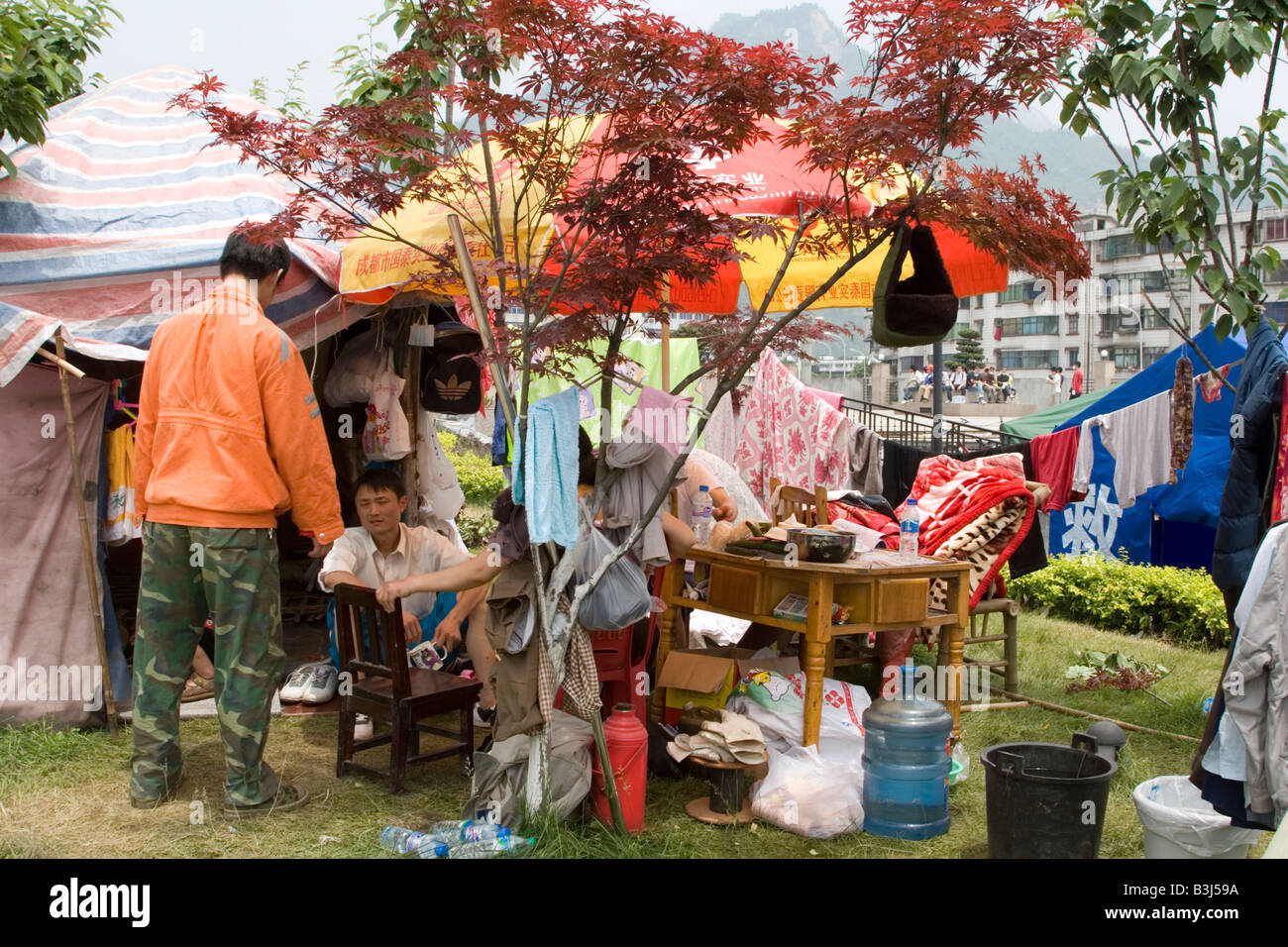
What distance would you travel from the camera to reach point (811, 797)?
475 cm

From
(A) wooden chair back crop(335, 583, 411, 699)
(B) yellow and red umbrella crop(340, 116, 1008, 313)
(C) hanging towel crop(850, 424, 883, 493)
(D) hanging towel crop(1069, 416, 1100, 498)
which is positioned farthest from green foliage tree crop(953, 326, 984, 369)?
(A) wooden chair back crop(335, 583, 411, 699)

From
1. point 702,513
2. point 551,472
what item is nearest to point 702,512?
point 702,513

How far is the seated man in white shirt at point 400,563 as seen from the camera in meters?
5.62

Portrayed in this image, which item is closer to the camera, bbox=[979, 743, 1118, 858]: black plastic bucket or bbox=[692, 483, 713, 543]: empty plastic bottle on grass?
bbox=[979, 743, 1118, 858]: black plastic bucket

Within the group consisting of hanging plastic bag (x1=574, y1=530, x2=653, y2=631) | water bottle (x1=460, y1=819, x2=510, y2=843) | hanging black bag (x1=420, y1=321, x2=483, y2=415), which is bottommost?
water bottle (x1=460, y1=819, x2=510, y2=843)

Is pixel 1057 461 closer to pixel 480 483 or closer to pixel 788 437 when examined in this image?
pixel 788 437

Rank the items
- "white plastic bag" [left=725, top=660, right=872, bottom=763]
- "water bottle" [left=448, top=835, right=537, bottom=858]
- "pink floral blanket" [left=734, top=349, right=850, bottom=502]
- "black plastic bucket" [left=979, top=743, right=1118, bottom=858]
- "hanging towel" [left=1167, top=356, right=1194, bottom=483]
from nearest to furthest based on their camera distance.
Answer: "black plastic bucket" [left=979, top=743, right=1118, bottom=858]
"water bottle" [left=448, top=835, right=537, bottom=858]
"white plastic bag" [left=725, top=660, right=872, bottom=763]
"hanging towel" [left=1167, top=356, right=1194, bottom=483]
"pink floral blanket" [left=734, top=349, right=850, bottom=502]

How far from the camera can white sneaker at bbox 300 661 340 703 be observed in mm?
6457

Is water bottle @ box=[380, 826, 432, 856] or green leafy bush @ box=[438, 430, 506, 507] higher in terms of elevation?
green leafy bush @ box=[438, 430, 506, 507]

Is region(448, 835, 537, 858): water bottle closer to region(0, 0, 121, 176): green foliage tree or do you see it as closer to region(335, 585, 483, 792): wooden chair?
region(335, 585, 483, 792): wooden chair

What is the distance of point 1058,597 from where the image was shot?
10047 mm

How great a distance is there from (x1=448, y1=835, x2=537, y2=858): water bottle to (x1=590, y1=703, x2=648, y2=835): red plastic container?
0.39m

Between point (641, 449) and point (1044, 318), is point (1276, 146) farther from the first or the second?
point (1044, 318)

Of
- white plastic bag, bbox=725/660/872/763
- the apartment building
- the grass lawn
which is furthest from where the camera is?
the apartment building
